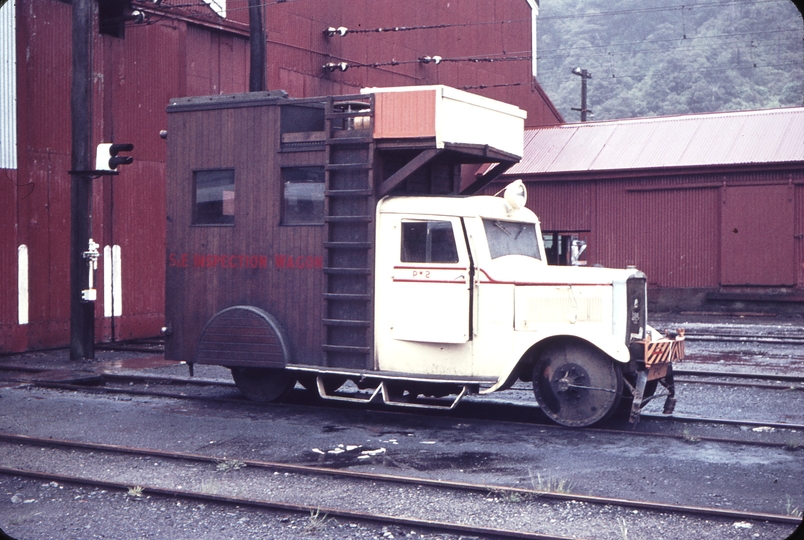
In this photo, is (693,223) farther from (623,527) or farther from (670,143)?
(623,527)

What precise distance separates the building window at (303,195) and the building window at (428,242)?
1.10m

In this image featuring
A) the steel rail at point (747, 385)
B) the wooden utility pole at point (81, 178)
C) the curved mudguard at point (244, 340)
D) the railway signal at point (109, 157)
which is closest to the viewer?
the curved mudguard at point (244, 340)

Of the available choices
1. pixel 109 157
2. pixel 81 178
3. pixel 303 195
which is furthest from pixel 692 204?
pixel 303 195

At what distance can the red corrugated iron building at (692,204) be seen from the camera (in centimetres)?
2617

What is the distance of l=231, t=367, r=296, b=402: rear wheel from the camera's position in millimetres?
→ 11188

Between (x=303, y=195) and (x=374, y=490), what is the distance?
14.1 feet

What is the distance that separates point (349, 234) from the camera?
10.1 m

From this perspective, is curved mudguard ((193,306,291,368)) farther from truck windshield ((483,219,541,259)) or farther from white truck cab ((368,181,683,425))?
truck windshield ((483,219,541,259))

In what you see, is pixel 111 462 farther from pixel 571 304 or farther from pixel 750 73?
pixel 750 73

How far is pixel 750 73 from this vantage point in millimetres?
60875

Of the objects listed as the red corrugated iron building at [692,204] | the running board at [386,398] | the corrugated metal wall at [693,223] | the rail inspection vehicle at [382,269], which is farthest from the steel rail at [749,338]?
the running board at [386,398]

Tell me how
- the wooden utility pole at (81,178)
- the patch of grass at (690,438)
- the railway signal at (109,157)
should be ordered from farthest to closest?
the wooden utility pole at (81,178)
the railway signal at (109,157)
the patch of grass at (690,438)

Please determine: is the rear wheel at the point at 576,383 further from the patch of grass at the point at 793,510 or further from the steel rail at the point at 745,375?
the steel rail at the point at 745,375

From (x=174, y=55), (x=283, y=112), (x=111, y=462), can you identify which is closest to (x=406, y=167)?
(x=283, y=112)
